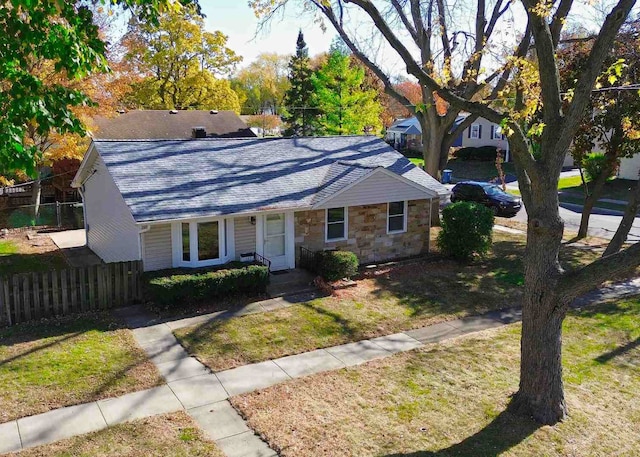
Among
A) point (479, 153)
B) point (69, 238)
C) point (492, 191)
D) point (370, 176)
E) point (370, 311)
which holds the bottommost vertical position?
point (370, 311)

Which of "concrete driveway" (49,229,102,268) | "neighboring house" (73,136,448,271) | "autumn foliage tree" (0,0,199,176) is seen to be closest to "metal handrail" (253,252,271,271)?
"neighboring house" (73,136,448,271)

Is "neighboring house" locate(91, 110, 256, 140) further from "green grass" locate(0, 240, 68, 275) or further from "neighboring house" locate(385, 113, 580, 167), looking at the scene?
"neighboring house" locate(385, 113, 580, 167)

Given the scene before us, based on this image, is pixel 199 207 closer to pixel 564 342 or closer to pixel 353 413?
pixel 353 413

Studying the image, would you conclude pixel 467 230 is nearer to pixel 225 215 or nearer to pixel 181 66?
pixel 225 215

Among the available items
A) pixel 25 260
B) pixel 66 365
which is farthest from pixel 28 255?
pixel 66 365

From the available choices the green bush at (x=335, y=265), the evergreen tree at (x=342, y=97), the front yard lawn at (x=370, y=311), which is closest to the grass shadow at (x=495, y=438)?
the front yard lawn at (x=370, y=311)
